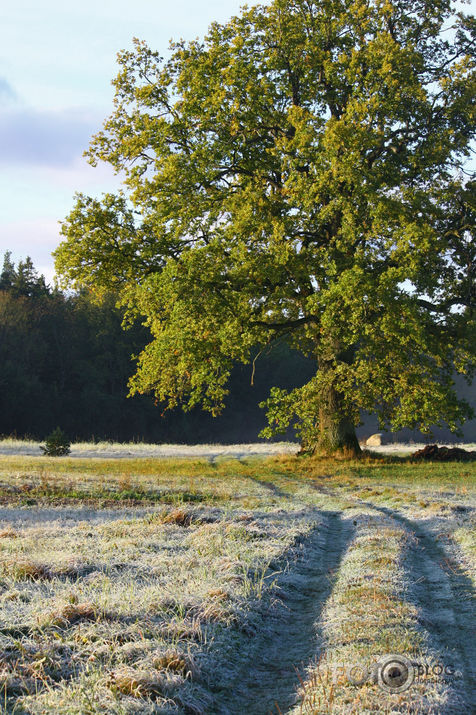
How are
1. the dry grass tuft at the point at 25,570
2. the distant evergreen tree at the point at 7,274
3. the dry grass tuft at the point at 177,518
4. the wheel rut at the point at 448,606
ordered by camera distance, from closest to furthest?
the wheel rut at the point at 448,606, the dry grass tuft at the point at 25,570, the dry grass tuft at the point at 177,518, the distant evergreen tree at the point at 7,274

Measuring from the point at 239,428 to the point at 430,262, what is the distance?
217 ft

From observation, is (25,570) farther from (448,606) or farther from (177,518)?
(448,606)

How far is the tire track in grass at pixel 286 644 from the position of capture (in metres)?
4.52

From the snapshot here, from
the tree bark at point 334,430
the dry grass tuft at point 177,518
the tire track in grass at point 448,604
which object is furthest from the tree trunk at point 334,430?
the tire track in grass at point 448,604

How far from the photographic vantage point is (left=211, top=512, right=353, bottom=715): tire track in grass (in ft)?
14.8

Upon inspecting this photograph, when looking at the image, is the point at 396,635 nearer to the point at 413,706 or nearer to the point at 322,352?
the point at 413,706

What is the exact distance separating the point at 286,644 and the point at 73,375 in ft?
240

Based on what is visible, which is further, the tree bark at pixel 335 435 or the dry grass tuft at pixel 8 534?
the tree bark at pixel 335 435

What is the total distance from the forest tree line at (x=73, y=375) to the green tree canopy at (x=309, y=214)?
44.5 meters

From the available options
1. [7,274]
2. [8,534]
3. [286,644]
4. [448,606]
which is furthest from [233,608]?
[7,274]

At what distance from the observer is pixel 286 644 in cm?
560

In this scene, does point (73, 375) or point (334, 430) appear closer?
point (334, 430)

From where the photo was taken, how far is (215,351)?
2269 cm

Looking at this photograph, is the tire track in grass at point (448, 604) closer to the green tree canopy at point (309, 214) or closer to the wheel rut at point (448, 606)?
the wheel rut at point (448, 606)
